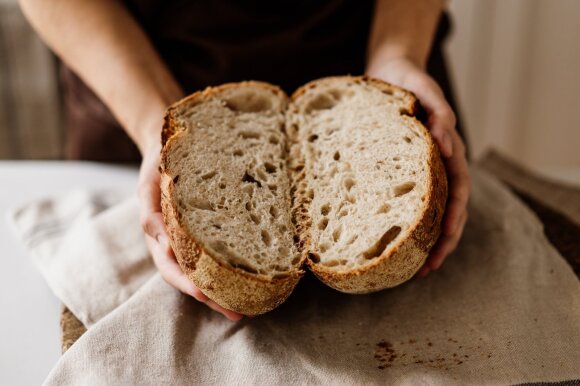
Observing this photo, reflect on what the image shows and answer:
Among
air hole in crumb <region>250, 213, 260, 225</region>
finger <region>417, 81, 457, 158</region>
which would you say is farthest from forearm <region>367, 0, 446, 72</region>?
air hole in crumb <region>250, 213, 260, 225</region>

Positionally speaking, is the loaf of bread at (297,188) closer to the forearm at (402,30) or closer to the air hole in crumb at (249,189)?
the air hole in crumb at (249,189)

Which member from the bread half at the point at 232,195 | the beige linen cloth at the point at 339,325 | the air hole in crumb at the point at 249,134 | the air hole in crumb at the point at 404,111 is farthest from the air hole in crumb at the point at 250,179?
the air hole in crumb at the point at 404,111

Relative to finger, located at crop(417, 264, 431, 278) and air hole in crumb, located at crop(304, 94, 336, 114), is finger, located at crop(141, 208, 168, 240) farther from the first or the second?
finger, located at crop(417, 264, 431, 278)

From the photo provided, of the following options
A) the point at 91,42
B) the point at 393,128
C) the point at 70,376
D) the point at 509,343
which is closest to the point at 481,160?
the point at 393,128

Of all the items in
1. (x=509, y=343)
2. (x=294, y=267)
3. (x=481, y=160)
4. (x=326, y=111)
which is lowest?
(x=481, y=160)

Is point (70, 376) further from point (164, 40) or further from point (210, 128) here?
point (164, 40)

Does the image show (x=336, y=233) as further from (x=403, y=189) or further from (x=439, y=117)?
(x=439, y=117)
